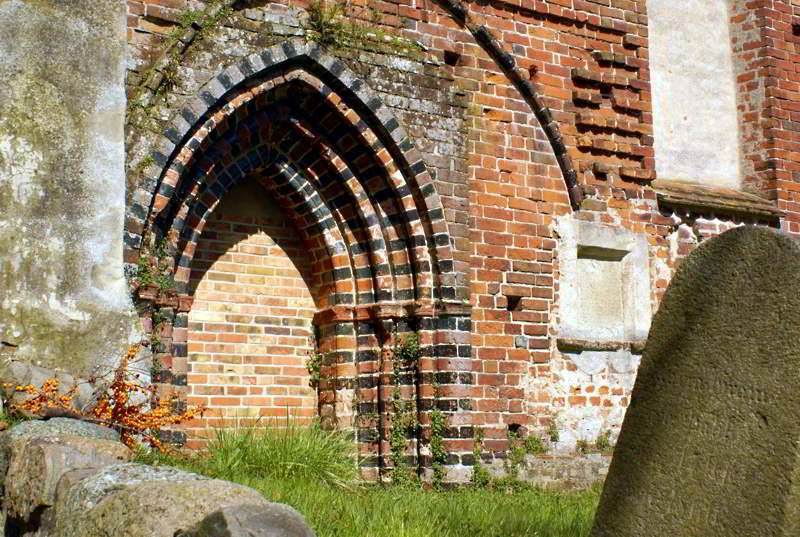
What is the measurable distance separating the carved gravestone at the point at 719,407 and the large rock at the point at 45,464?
8.61 ft

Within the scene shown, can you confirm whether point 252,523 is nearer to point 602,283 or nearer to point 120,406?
point 120,406

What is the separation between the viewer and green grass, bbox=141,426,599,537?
5.06 metres

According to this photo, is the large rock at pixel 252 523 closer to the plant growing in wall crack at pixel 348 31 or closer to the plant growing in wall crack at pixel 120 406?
the plant growing in wall crack at pixel 120 406

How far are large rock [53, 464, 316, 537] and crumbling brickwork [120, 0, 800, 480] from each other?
3.43m

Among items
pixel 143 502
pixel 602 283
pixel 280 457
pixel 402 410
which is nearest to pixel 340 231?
pixel 402 410

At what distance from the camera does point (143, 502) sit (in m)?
3.44

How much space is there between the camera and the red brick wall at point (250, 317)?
26.6 ft

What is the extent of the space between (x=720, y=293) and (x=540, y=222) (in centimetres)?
623

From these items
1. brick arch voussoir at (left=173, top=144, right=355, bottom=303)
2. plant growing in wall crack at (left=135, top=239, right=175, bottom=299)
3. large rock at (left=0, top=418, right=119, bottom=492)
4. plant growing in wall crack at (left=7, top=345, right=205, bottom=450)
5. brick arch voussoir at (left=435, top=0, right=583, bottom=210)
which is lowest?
large rock at (left=0, top=418, right=119, bottom=492)

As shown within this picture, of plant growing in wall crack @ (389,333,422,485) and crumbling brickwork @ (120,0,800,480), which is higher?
crumbling brickwork @ (120,0,800,480)

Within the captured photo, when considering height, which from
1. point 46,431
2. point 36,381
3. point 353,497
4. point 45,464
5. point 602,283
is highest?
point 602,283

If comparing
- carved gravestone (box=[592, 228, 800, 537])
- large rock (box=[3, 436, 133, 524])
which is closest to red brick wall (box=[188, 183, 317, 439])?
large rock (box=[3, 436, 133, 524])

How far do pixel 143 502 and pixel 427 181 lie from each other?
17.0 ft

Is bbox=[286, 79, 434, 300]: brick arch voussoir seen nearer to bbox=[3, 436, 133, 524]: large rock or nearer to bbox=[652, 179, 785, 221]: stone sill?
bbox=[652, 179, 785, 221]: stone sill
